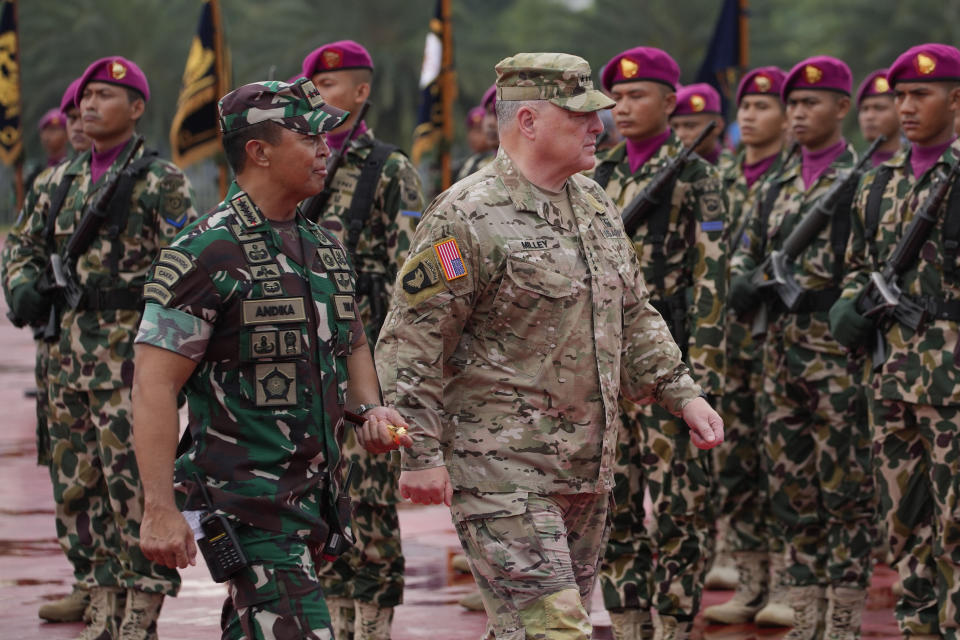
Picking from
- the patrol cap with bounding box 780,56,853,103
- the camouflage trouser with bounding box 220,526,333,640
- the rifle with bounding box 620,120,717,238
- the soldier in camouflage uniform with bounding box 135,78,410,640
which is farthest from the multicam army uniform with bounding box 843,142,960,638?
the camouflage trouser with bounding box 220,526,333,640

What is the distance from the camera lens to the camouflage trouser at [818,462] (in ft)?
23.6

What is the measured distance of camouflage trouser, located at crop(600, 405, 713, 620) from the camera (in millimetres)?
6688

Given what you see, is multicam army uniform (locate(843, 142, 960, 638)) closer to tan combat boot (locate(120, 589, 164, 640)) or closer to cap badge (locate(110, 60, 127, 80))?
tan combat boot (locate(120, 589, 164, 640))

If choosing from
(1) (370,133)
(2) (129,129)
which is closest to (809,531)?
(1) (370,133)

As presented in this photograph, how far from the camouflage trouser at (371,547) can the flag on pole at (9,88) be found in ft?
33.8

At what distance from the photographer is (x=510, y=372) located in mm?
4570

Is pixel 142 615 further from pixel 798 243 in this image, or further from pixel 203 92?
pixel 203 92

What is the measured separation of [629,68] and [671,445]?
5.70 feet

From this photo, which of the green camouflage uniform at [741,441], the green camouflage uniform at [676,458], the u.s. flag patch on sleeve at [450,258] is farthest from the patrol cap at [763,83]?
the u.s. flag patch on sleeve at [450,258]

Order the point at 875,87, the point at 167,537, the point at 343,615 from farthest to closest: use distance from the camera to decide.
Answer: the point at 875,87 < the point at 343,615 < the point at 167,537

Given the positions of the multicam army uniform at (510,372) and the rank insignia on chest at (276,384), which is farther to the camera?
the multicam army uniform at (510,372)

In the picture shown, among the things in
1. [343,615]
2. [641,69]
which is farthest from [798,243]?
[343,615]

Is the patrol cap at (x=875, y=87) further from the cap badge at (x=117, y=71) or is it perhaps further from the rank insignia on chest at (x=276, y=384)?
the rank insignia on chest at (x=276, y=384)

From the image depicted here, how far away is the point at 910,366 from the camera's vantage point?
6.17 metres
